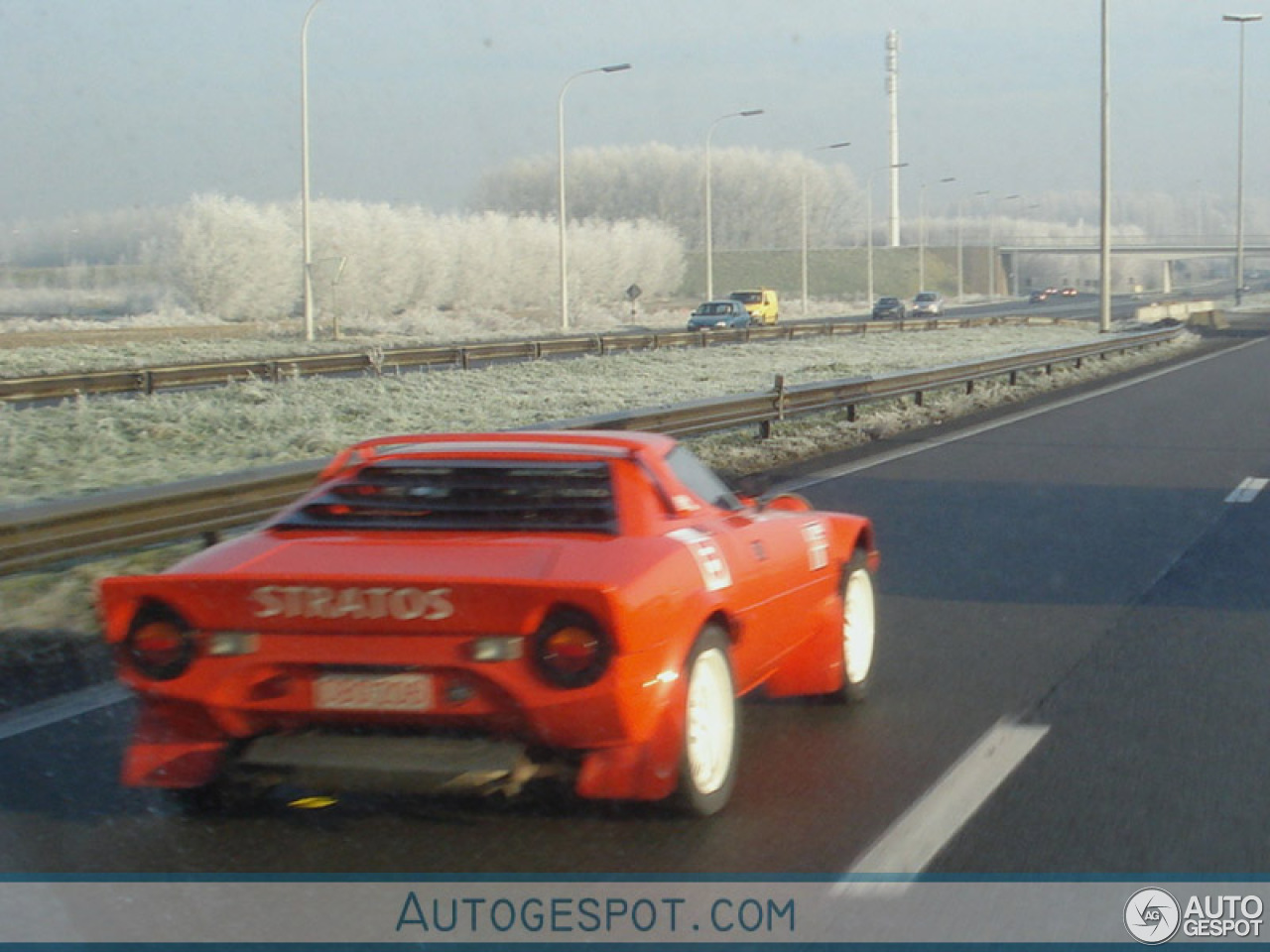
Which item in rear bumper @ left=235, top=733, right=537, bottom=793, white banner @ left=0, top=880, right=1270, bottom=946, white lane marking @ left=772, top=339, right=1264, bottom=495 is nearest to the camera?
white banner @ left=0, top=880, right=1270, bottom=946

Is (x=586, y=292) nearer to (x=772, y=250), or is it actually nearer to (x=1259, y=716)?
(x=772, y=250)

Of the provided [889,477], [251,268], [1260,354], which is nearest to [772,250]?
[251,268]

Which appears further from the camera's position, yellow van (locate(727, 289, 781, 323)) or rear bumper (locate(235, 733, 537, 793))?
yellow van (locate(727, 289, 781, 323))

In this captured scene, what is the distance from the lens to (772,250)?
153 m

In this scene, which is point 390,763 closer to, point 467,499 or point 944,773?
point 467,499

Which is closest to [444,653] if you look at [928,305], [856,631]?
[856,631]

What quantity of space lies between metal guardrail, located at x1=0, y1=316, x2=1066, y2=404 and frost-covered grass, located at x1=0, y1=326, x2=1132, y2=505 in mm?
622

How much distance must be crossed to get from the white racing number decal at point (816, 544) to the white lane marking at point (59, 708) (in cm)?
303

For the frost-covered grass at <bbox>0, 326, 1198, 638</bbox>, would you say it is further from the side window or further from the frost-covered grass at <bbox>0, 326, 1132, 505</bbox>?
the side window

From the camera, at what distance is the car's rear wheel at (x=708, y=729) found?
5270mm

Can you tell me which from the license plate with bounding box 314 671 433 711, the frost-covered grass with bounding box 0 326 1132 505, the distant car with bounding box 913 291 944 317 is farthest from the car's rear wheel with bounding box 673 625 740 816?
the distant car with bounding box 913 291 944 317

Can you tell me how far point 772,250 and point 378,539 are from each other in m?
149

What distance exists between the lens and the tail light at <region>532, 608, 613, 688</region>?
4.85 metres

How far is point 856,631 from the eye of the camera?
7277mm
